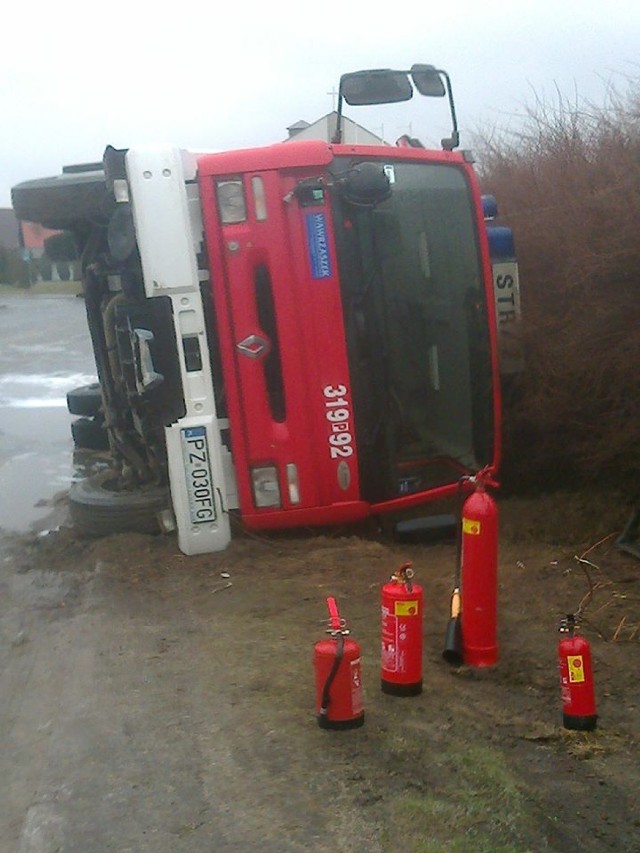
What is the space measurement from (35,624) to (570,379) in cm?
373

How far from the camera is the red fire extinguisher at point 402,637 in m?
4.35

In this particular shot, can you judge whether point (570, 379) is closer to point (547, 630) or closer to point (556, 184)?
point (556, 184)

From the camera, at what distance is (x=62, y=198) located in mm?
6961

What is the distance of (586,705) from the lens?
420 cm

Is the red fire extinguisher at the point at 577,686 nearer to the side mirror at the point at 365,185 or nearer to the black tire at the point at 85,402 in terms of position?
the side mirror at the point at 365,185

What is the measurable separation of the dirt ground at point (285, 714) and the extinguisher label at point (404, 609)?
333 mm

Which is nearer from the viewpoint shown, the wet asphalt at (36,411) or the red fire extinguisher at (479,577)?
the red fire extinguisher at (479,577)

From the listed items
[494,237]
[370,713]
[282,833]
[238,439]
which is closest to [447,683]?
[370,713]

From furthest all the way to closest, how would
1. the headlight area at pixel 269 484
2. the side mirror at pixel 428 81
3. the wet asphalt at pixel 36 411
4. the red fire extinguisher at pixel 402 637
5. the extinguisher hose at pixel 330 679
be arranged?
1. the wet asphalt at pixel 36 411
2. the side mirror at pixel 428 81
3. the headlight area at pixel 269 484
4. the red fire extinguisher at pixel 402 637
5. the extinguisher hose at pixel 330 679

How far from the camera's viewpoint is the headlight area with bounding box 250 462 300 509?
6492 millimetres

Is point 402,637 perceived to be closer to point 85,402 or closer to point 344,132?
point 344,132

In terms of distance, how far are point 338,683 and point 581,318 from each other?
4089 mm

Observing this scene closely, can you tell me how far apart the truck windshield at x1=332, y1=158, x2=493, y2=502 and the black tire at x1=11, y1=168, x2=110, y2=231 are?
61.5 inches

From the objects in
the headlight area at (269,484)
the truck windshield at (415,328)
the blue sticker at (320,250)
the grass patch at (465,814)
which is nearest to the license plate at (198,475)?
the headlight area at (269,484)
